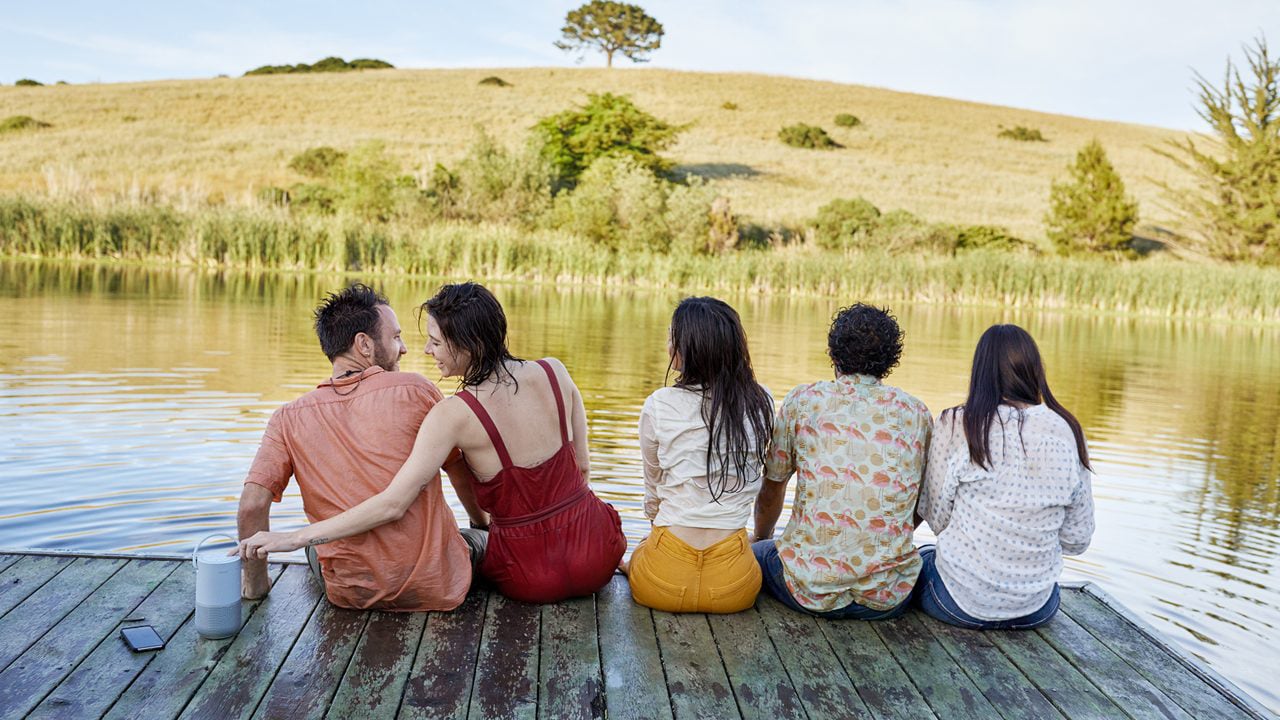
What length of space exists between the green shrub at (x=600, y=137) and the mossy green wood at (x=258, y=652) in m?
31.5

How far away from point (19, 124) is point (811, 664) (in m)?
48.6

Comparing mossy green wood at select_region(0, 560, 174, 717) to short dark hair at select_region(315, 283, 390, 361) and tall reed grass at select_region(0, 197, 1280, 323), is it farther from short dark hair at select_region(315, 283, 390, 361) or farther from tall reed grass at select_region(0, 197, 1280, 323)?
tall reed grass at select_region(0, 197, 1280, 323)

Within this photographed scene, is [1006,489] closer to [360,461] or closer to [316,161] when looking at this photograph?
[360,461]

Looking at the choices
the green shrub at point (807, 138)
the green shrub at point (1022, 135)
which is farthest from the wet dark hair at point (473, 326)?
the green shrub at point (1022, 135)

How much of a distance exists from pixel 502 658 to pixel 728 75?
204 ft

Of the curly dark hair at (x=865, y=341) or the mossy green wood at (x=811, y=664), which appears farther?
the curly dark hair at (x=865, y=341)

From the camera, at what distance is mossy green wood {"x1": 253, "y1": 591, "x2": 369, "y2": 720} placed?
259 centimetres

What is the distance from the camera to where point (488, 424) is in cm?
307

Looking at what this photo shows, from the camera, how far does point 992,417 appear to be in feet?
10.3

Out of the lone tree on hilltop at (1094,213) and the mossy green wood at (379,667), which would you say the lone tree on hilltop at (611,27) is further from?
the mossy green wood at (379,667)

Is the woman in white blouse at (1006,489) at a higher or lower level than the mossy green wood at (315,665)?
higher

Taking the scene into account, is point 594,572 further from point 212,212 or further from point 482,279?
point 212,212

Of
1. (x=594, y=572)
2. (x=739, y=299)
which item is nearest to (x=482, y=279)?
(x=739, y=299)

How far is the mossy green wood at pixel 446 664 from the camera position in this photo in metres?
2.62
